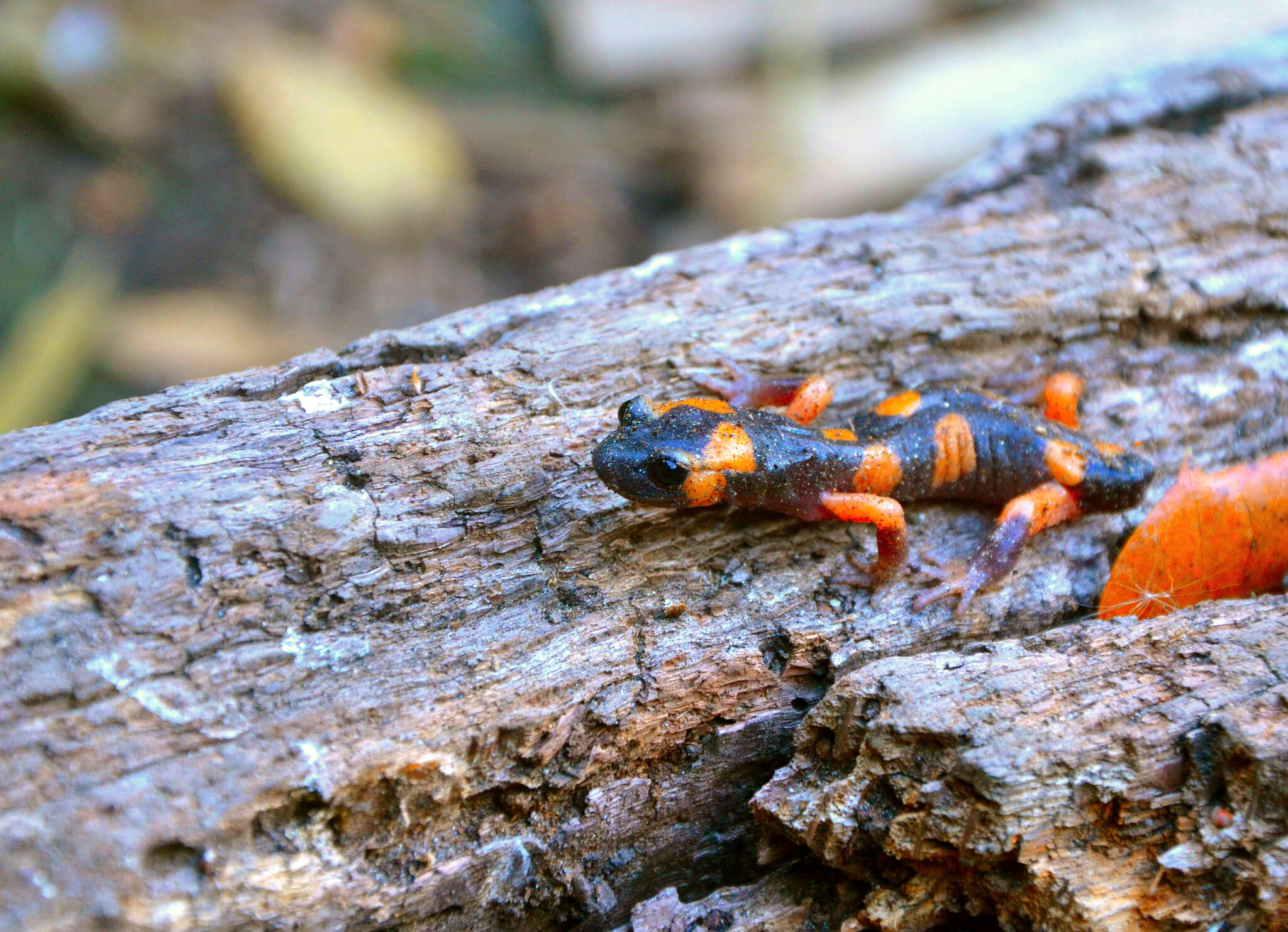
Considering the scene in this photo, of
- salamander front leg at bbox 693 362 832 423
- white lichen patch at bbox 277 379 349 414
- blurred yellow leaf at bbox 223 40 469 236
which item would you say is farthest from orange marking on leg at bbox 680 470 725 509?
blurred yellow leaf at bbox 223 40 469 236

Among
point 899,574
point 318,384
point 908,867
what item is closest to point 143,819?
point 318,384

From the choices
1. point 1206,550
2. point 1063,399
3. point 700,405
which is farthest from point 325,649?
point 1206,550

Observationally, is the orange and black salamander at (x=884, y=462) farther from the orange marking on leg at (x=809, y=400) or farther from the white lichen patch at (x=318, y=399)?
the white lichen patch at (x=318, y=399)

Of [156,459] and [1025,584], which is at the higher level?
[156,459]

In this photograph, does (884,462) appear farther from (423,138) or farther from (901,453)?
(423,138)

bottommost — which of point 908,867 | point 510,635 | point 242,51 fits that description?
point 908,867

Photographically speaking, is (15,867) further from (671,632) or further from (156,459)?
(671,632)
